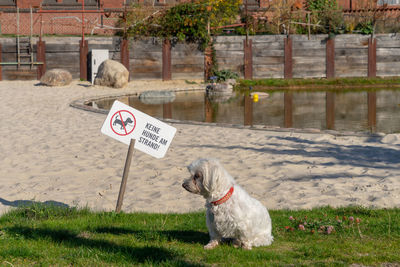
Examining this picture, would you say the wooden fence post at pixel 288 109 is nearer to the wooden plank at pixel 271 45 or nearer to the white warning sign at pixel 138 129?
the wooden plank at pixel 271 45

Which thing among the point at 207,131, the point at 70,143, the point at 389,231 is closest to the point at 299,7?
the point at 207,131

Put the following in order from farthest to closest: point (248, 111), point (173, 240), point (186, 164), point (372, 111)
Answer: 1. point (248, 111)
2. point (372, 111)
3. point (186, 164)
4. point (173, 240)

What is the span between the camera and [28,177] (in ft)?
28.9

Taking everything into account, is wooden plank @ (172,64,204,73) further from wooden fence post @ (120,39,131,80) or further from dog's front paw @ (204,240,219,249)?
dog's front paw @ (204,240,219,249)

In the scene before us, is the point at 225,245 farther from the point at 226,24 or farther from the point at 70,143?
the point at 226,24

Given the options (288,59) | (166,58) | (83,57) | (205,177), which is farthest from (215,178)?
(288,59)

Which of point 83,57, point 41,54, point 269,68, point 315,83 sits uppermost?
point 41,54

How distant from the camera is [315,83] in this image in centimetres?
2639

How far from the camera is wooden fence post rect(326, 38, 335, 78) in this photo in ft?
89.8

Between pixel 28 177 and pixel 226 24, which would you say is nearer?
pixel 28 177

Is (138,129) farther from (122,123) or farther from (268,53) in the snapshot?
(268,53)

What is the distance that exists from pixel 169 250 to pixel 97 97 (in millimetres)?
16169

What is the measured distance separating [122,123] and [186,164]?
3.02 metres

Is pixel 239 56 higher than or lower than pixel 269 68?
higher
